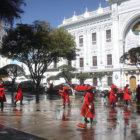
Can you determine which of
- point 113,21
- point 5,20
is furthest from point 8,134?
point 113,21

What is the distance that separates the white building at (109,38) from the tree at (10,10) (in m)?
28.5

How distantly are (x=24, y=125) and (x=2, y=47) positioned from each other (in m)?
17.9

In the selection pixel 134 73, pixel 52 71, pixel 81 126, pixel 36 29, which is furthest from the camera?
pixel 52 71

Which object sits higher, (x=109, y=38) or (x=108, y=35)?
(x=108, y=35)

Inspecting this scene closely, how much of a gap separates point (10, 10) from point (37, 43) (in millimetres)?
18338

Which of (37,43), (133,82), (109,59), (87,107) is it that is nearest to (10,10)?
(87,107)

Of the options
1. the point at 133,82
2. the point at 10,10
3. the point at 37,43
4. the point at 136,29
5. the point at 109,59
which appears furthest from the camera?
the point at 109,59

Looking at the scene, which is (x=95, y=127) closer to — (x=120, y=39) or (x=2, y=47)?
(x=2, y=47)

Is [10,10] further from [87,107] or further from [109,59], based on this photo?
[109,59]

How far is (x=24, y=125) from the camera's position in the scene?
28.4 ft

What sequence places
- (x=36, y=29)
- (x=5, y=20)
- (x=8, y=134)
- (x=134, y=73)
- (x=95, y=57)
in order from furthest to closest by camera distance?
(x=95, y=57) → (x=134, y=73) → (x=36, y=29) → (x=8, y=134) → (x=5, y=20)

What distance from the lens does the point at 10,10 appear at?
18.7 ft

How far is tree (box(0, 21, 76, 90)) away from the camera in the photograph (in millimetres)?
23734

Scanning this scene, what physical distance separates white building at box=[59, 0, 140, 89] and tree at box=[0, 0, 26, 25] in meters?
28.5
